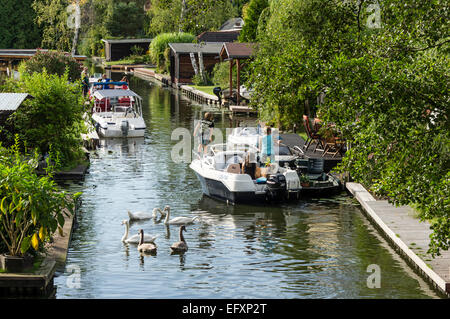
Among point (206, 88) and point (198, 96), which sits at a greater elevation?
point (206, 88)

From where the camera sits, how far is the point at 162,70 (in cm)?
7994

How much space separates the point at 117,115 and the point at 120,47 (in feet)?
215

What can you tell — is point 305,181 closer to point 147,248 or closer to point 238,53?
point 147,248

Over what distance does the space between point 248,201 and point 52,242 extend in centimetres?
673

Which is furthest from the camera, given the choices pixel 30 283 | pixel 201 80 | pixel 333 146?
pixel 201 80

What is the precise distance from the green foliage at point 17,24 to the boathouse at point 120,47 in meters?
11.9

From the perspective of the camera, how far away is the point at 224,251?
57.9 feet

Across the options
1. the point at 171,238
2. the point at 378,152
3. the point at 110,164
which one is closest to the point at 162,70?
the point at 110,164

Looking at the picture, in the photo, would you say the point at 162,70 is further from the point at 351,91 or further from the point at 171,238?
the point at 351,91

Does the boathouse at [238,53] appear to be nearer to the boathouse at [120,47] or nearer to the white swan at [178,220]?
the white swan at [178,220]

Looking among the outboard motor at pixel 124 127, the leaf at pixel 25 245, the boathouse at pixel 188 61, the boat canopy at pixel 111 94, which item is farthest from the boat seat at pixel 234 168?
the boathouse at pixel 188 61

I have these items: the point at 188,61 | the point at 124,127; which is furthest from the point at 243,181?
the point at 188,61

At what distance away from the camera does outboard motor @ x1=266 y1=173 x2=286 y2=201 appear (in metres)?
21.9

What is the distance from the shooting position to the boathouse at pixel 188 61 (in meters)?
66.6
